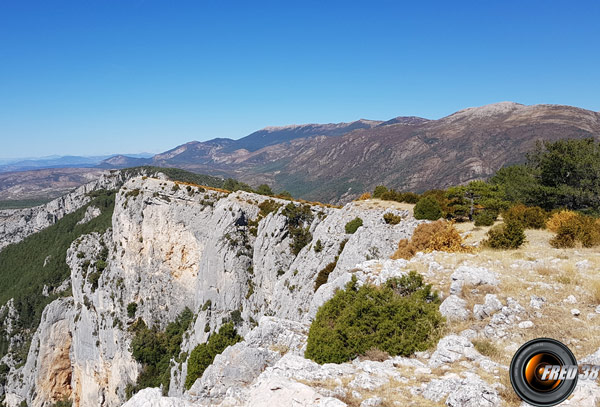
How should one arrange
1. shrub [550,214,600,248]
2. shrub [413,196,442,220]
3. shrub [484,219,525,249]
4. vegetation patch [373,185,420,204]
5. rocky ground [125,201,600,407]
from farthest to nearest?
vegetation patch [373,185,420,204]
shrub [413,196,442,220]
shrub [484,219,525,249]
shrub [550,214,600,248]
rocky ground [125,201,600,407]

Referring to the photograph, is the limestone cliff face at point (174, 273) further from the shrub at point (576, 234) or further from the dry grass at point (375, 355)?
the dry grass at point (375, 355)

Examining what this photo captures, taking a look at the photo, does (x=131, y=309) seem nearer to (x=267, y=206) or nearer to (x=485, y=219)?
(x=267, y=206)

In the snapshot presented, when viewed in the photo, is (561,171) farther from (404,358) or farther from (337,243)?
A: (404,358)

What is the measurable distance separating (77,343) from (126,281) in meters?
18.1

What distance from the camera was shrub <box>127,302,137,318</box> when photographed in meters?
50.4

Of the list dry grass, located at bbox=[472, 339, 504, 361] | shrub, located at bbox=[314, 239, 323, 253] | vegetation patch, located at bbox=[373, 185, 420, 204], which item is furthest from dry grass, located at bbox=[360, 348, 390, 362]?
vegetation patch, located at bbox=[373, 185, 420, 204]

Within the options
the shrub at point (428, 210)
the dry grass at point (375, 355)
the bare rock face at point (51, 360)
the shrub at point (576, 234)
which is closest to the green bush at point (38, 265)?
the bare rock face at point (51, 360)

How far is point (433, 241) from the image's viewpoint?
19078 mm

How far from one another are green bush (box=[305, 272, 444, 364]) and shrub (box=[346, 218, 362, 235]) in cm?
1570

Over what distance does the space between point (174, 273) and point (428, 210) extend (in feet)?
134

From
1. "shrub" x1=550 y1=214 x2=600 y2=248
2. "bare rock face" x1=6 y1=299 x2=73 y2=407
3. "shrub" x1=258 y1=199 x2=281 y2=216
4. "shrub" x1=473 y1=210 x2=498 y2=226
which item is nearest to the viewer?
"shrub" x1=550 y1=214 x2=600 y2=248

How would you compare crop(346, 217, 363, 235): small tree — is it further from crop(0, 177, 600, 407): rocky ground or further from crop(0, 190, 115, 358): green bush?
crop(0, 190, 115, 358): green bush

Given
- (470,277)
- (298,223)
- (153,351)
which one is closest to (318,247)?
(298,223)

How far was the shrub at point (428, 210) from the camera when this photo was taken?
24.5 metres
